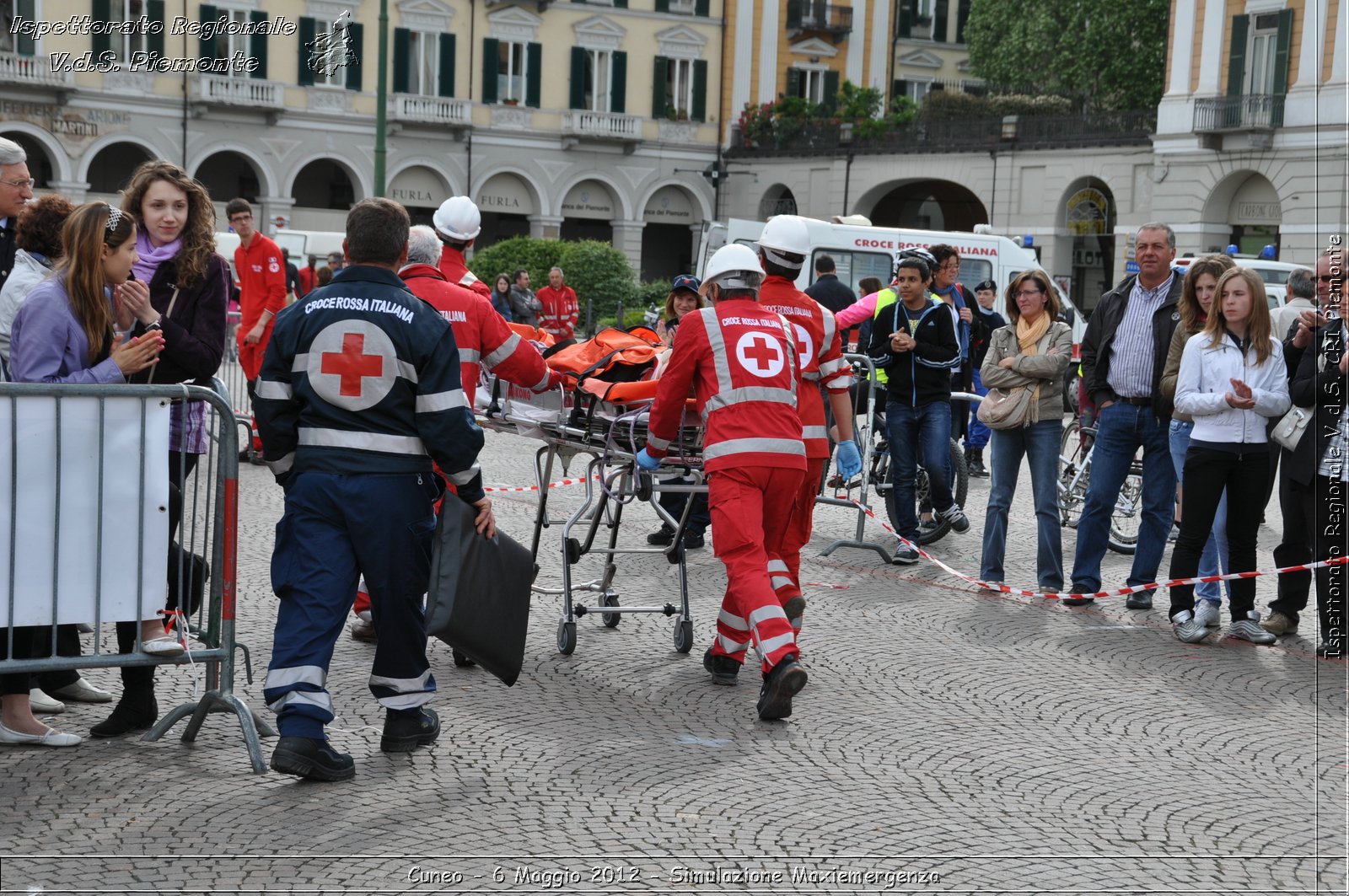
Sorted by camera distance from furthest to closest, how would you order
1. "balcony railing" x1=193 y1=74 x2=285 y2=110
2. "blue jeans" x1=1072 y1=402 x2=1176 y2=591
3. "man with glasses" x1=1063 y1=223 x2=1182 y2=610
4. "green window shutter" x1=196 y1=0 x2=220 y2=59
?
"balcony railing" x1=193 y1=74 x2=285 y2=110 → "green window shutter" x1=196 y1=0 x2=220 y2=59 → "blue jeans" x1=1072 y1=402 x2=1176 y2=591 → "man with glasses" x1=1063 y1=223 x2=1182 y2=610

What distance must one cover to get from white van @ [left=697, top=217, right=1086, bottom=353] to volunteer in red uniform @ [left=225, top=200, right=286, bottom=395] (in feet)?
34.7

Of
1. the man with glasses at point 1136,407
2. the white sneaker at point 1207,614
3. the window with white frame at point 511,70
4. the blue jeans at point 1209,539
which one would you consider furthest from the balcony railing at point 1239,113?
the white sneaker at point 1207,614

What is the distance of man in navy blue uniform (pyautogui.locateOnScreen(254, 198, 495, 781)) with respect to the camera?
5.13m

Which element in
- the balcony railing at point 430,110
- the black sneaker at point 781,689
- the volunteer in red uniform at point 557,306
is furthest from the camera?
the balcony railing at point 430,110

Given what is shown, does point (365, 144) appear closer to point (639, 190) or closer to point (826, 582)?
point (639, 190)

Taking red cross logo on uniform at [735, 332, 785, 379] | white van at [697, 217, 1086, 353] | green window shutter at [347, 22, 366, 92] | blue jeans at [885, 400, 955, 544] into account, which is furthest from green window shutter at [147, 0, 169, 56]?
red cross logo on uniform at [735, 332, 785, 379]

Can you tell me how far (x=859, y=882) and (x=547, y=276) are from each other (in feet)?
96.3

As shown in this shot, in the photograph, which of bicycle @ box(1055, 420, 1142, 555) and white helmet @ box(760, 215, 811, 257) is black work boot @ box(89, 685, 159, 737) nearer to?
white helmet @ box(760, 215, 811, 257)

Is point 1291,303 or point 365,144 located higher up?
point 365,144

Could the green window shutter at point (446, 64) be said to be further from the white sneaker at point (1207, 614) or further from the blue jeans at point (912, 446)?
the white sneaker at point (1207, 614)

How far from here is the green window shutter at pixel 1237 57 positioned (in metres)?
35.1

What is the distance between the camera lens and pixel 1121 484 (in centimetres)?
893

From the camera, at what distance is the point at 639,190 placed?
50219 millimetres

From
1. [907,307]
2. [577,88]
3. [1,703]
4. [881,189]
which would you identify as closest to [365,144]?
[577,88]
